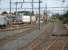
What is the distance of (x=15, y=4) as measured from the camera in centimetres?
1487

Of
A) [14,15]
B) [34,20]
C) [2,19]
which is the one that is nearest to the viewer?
[2,19]

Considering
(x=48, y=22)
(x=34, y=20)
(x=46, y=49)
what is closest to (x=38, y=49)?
(x=46, y=49)

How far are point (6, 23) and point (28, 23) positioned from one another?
6.57 metres

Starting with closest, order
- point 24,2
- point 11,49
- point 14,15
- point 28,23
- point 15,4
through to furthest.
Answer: point 11,49
point 24,2
point 15,4
point 14,15
point 28,23

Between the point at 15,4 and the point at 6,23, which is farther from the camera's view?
the point at 6,23

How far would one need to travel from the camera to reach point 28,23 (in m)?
27.5

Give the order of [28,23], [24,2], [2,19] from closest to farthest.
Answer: [24,2]
[2,19]
[28,23]

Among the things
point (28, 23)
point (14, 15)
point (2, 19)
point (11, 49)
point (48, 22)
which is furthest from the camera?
point (48, 22)

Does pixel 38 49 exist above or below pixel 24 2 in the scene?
below

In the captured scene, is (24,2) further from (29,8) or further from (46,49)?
(46,49)

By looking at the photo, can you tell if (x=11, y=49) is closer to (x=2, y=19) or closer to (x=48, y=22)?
(x=2, y=19)

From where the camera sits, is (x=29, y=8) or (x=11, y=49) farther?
(x=29, y=8)

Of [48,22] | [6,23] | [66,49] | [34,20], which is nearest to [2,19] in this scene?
[6,23]

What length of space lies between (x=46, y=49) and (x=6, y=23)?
14.9 m
